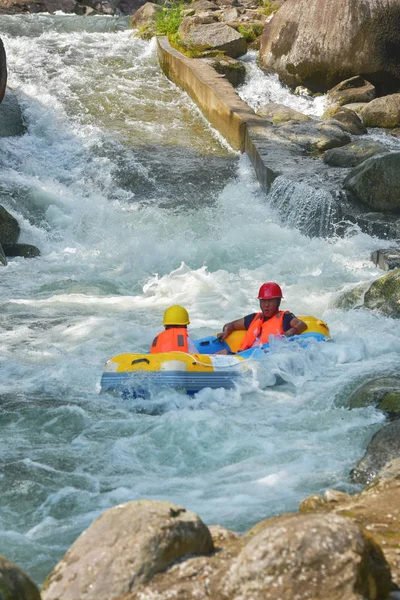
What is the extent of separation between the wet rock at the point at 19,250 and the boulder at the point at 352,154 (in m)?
4.65

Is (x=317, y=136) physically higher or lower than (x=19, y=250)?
higher

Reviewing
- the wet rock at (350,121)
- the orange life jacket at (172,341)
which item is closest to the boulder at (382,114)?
the wet rock at (350,121)

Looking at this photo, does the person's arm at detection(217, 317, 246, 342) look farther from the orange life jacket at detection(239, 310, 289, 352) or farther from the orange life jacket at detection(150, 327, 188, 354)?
Answer: the orange life jacket at detection(150, 327, 188, 354)

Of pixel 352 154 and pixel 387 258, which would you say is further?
pixel 352 154

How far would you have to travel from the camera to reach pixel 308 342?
7.38 metres

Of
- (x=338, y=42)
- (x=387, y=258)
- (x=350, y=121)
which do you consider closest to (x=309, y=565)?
(x=387, y=258)

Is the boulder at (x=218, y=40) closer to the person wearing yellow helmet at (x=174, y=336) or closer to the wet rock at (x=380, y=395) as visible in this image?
the person wearing yellow helmet at (x=174, y=336)

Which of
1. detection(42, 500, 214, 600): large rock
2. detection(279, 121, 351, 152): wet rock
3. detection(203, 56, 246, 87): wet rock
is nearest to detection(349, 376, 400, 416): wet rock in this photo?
detection(42, 500, 214, 600): large rock

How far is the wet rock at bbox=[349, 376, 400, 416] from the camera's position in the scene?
6027 mm

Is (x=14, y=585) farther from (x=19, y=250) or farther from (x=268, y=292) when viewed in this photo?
(x=19, y=250)

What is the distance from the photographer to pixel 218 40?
18266 mm

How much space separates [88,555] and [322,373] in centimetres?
422

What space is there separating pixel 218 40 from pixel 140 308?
10.7m

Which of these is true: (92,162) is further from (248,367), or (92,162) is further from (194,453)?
(194,453)
